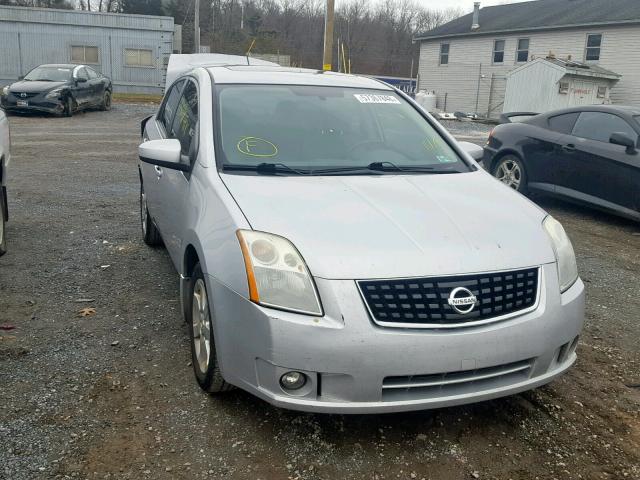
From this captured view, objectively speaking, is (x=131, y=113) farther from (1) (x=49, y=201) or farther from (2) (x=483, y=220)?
(2) (x=483, y=220)

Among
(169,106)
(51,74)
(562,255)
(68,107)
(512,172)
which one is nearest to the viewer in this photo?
(562,255)

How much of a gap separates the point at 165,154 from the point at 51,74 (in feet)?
57.9

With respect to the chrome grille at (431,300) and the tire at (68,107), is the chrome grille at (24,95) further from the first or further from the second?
the chrome grille at (431,300)

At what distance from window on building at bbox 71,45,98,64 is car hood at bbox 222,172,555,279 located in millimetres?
30789

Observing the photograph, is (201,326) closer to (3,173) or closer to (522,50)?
(3,173)

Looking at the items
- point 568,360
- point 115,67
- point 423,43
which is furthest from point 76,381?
point 423,43

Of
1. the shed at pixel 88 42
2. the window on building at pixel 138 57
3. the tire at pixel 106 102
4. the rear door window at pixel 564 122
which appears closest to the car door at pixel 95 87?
the tire at pixel 106 102

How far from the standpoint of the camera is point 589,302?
4969 mm

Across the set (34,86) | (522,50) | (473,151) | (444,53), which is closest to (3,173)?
(473,151)

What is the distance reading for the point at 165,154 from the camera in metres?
3.81

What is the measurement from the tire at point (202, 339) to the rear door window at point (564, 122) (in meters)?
6.19

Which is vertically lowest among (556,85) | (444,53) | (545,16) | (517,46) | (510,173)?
(510,173)

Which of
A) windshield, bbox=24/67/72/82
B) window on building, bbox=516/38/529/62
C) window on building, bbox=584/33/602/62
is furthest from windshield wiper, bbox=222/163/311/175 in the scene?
window on building, bbox=516/38/529/62

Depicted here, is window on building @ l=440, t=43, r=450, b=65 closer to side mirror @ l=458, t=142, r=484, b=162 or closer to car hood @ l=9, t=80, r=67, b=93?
car hood @ l=9, t=80, r=67, b=93
